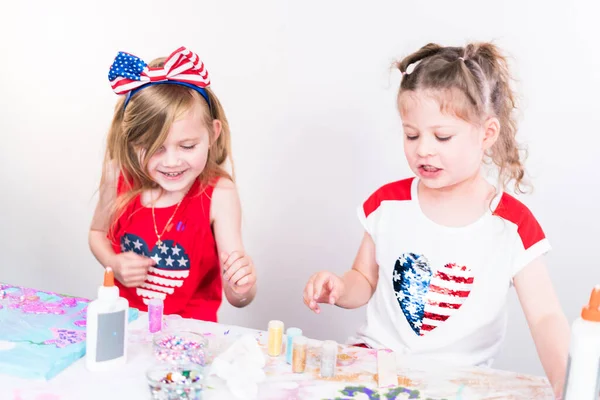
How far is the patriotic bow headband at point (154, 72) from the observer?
1453 millimetres

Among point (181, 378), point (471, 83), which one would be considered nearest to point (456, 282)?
point (471, 83)

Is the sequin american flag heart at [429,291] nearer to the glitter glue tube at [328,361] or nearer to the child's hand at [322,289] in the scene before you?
the child's hand at [322,289]

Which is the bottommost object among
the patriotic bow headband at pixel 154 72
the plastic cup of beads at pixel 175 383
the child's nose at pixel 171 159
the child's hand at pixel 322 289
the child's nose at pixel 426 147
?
the plastic cup of beads at pixel 175 383

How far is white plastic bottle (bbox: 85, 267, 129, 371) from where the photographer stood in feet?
3.48

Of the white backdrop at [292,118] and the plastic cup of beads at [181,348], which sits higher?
the white backdrop at [292,118]

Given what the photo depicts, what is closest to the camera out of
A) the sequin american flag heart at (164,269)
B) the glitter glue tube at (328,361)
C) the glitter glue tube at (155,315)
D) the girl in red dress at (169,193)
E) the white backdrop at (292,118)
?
the glitter glue tube at (328,361)

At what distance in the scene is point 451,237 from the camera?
55.7 inches

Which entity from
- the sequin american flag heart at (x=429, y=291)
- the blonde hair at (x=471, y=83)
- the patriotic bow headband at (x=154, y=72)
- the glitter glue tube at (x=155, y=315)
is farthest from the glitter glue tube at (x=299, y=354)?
the patriotic bow headband at (x=154, y=72)

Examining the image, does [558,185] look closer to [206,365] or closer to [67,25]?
[206,365]

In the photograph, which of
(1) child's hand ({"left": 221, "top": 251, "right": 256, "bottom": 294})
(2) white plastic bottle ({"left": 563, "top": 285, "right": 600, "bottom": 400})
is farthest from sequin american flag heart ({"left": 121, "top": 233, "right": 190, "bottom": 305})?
(2) white plastic bottle ({"left": 563, "top": 285, "right": 600, "bottom": 400})

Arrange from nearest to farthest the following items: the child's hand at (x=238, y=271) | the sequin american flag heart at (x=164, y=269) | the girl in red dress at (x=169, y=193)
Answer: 1. the child's hand at (x=238, y=271)
2. the girl in red dress at (x=169, y=193)
3. the sequin american flag heart at (x=164, y=269)

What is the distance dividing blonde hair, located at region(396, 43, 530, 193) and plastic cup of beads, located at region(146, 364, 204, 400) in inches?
25.6

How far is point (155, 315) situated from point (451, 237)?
0.60m

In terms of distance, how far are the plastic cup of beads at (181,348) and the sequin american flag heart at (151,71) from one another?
560 millimetres
